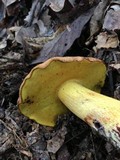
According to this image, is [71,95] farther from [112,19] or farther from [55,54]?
[112,19]

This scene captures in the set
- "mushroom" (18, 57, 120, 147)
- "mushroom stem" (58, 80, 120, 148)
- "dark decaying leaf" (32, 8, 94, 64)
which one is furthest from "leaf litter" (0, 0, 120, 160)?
"mushroom stem" (58, 80, 120, 148)

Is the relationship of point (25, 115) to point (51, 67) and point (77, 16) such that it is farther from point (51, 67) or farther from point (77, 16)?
point (77, 16)

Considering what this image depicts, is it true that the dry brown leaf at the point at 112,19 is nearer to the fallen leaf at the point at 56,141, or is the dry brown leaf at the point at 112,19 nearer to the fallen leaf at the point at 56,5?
the fallen leaf at the point at 56,5

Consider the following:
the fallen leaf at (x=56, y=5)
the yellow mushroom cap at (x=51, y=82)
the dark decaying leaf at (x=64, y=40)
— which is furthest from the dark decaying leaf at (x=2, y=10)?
the yellow mushroom cap at (x=51, y=82)

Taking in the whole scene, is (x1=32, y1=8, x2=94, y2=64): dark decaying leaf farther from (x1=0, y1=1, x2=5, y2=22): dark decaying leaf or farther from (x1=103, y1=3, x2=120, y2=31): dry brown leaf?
(x1=0, y1=1, x2=5, y2=22): dark decaying leaf

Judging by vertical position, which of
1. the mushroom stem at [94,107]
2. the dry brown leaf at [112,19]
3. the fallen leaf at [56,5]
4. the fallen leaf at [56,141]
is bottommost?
the fallen leaf at [56,141]

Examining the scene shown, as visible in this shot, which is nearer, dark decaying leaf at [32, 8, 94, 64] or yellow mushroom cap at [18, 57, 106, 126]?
yellow mushroom cap at [18, 57, 106, 126]

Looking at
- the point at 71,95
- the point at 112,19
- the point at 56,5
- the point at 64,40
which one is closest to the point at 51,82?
the point at 71,95

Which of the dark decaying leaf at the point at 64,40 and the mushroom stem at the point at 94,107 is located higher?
the dark decaying leaf at the point at 64,40
